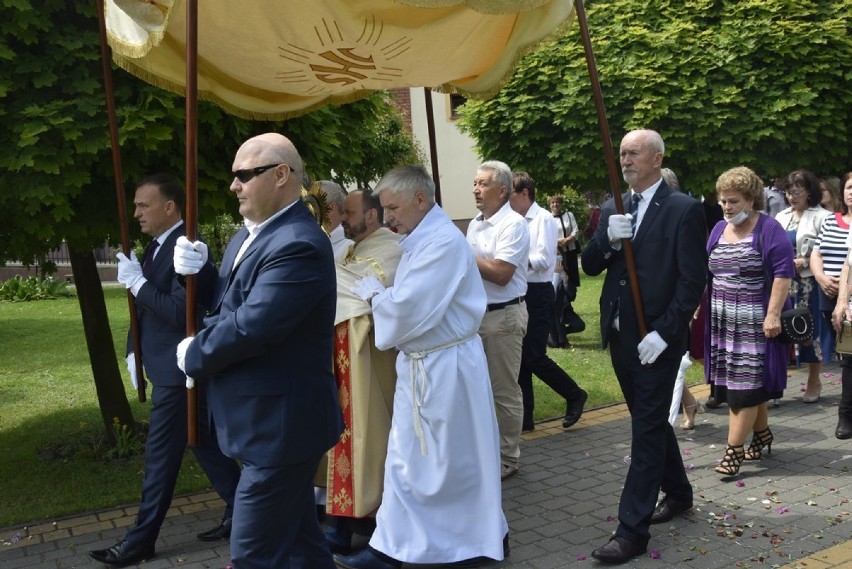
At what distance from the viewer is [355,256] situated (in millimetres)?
5176

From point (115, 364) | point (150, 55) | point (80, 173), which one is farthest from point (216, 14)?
point (115, 364)

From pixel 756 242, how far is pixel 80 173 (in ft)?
14.4

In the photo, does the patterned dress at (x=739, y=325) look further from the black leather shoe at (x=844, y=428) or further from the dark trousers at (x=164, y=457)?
the dark trousers at (x=164, y=457)

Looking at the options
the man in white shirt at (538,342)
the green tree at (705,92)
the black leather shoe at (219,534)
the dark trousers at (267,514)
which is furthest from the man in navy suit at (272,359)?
the green tree at (705,92)

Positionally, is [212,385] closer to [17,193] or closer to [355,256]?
[355,256]

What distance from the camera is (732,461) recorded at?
614cm

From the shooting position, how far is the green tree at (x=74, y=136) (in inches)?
200

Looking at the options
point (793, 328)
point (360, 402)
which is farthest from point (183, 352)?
point (793, 328)

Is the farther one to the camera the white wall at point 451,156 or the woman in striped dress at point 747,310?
the white wall at point 451,156

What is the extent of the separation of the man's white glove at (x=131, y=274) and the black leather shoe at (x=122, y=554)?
1.35m

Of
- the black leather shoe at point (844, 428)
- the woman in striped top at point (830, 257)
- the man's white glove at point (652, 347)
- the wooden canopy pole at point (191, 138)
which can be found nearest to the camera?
the wooden canopy pole at point (191, 138)

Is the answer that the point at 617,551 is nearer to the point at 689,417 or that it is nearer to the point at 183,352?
the point at 183,352

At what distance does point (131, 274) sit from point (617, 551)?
2928 millimetres

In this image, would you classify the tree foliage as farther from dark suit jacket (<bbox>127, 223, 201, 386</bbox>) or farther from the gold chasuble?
the gold chasuble
